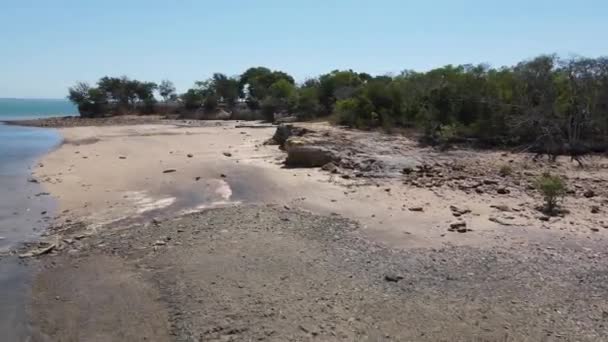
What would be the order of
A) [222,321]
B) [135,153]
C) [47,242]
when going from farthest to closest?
[135,153]
[47,242]
[222,321]

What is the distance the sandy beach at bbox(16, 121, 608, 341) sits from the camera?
6379 millimetres

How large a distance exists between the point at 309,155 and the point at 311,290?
41.1ft

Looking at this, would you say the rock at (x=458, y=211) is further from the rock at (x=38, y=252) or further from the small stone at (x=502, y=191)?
the rock at (x=38, y=252)

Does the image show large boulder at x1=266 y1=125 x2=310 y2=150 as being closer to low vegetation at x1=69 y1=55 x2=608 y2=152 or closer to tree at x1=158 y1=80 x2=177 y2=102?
low vegetation at x1=69 y1=55 x2=608 y2=152

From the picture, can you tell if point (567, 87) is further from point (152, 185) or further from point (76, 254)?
point (76, 254)

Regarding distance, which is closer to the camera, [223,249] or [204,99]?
[223,249]

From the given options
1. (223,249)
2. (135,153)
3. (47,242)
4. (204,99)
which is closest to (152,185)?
(47,242)

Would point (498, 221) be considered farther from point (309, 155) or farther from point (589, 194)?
point (309, 155)

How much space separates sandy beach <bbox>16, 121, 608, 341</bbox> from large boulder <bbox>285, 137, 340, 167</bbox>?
233 centimetres

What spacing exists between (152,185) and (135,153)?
1040 centimetres

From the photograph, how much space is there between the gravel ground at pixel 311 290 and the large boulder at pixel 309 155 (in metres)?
9.13

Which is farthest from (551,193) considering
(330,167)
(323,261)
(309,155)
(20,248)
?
(20,248)

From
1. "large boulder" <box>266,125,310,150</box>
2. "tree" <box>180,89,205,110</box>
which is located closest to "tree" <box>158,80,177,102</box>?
"tree" <box>180,89,205,110</box>

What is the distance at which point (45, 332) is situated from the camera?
643cm
